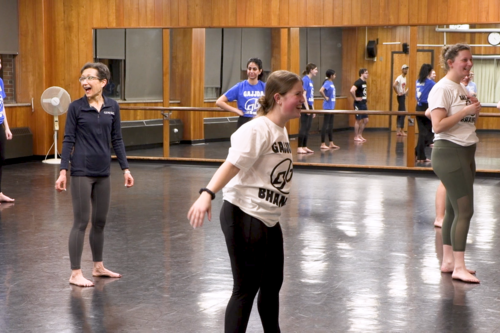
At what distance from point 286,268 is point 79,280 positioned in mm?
1437

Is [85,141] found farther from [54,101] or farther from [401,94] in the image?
[401,94]

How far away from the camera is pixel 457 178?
479 cm

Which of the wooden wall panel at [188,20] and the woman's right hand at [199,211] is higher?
the wooden wall panel at [188,20]

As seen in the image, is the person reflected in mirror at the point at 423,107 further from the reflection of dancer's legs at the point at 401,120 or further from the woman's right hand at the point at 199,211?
the woman's right hand at the point at 199,211

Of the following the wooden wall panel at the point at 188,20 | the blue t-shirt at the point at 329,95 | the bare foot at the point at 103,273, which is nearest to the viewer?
the bare foot at the point at 103,273

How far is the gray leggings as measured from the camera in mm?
4723

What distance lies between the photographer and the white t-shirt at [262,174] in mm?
3080

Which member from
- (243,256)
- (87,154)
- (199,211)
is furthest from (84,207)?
(199,211)

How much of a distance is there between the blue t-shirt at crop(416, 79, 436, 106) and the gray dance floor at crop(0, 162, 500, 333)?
227 centimetres

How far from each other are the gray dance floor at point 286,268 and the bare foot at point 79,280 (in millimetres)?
57

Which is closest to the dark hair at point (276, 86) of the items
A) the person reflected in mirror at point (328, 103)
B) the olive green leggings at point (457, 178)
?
the olive green leggings at point (457, 178)

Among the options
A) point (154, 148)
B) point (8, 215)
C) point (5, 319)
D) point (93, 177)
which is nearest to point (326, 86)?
point (154, 148)

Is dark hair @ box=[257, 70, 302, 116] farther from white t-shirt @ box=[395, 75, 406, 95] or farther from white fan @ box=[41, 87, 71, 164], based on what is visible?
white fan @ box=[41, 87, 71, 164]

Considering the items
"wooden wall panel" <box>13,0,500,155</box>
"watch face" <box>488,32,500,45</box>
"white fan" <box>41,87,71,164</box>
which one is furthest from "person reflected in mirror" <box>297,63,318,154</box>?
"white fan" <box>41,87,71,164</box>
